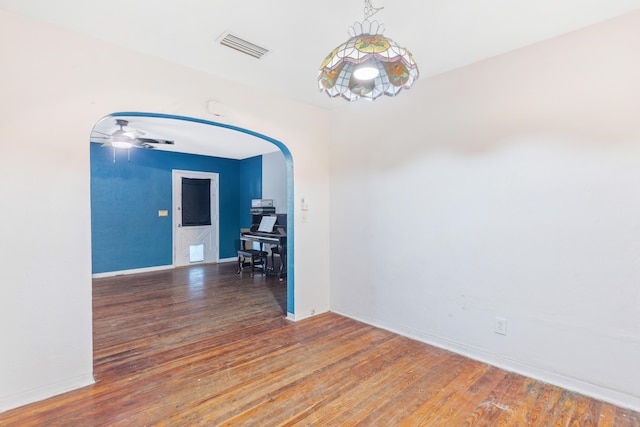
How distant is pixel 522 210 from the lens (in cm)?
247

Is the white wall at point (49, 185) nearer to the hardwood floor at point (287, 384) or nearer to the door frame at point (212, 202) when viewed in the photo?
the hardwood floor at point (287, 384)

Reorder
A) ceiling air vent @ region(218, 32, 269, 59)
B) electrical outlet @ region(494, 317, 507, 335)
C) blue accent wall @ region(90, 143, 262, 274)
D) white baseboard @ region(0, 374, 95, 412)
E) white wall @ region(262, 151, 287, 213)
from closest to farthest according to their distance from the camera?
white baseboard @ region(0, 374, 95, 412)
ceiling air vent @ region(218, 32, 269, 59)
electrical outlet @ region(494, 317, 507, 335)
blue accent wall @ region(90, 143, 262, 274)
white wall @ region(262, 151, 287, 213)

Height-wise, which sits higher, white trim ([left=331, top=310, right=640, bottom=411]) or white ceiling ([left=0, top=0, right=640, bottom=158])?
white ceiling ([left=0, top=0, right=640, bottom=158])

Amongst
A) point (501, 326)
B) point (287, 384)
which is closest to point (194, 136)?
point (287, 384)

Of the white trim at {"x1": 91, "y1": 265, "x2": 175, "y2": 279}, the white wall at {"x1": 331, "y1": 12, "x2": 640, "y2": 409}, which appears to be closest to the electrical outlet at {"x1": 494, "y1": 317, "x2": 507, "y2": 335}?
the white wall at {"x1": 331, "y1": 12, "x2": 640, "y2": 409}

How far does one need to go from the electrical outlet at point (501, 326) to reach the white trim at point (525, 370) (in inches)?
8.0

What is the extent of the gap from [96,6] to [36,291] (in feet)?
6.22

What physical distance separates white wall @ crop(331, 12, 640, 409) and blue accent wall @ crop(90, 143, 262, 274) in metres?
4.83

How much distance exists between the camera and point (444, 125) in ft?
9.52

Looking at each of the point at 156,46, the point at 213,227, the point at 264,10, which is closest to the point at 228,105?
the point at 156,46

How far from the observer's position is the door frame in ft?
22.5

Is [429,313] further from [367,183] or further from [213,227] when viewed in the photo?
[213,227]

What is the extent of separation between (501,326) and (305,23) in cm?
279

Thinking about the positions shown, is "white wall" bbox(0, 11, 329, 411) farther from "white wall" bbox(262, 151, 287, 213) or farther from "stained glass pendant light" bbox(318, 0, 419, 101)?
"white wall" bbox(262, 151, 287, 213)
